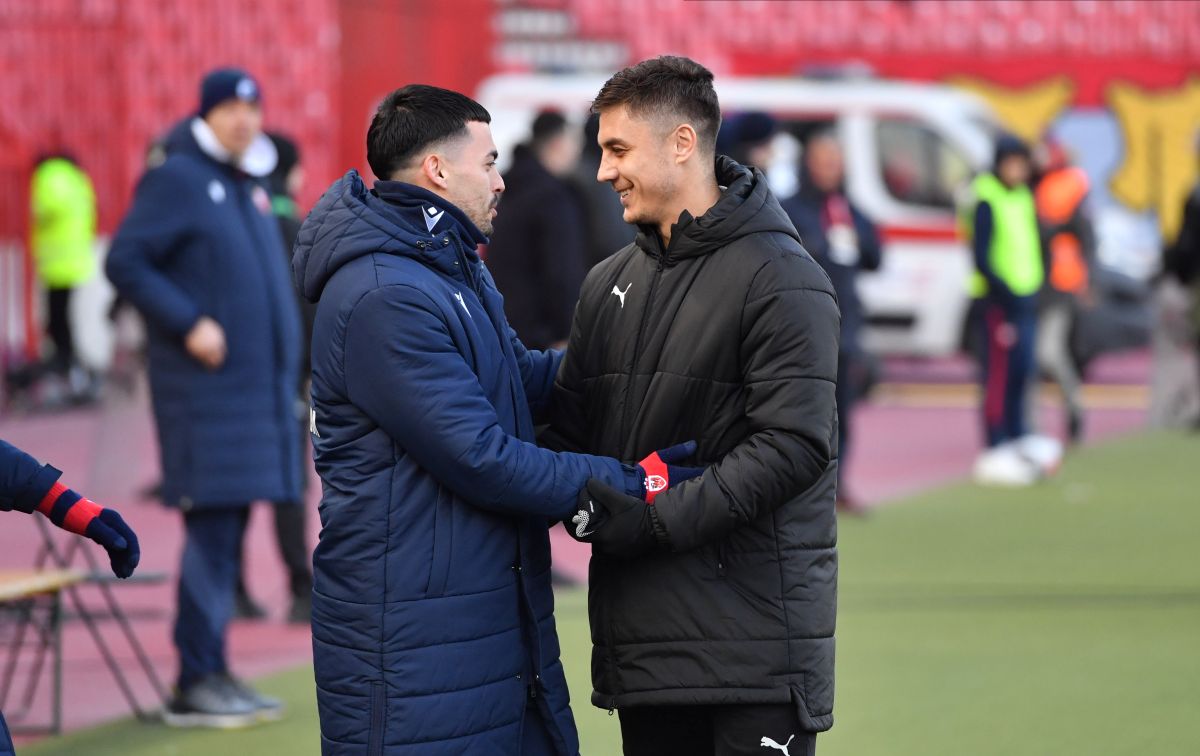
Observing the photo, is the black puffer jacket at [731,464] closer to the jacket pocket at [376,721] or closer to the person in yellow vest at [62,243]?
the jacket pocket at [376,721]

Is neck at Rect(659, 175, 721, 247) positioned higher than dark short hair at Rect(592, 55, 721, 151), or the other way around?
dark short hair at Rect(592, 55, 721, 151)

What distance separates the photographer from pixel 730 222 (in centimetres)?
398

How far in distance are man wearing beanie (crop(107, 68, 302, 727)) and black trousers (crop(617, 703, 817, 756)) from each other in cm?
264

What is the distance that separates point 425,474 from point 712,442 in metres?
0.57

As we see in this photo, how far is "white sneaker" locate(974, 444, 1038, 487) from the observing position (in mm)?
12375

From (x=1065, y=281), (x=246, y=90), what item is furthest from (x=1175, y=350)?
(x=246, y=90)

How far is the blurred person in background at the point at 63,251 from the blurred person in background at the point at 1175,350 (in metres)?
8.73

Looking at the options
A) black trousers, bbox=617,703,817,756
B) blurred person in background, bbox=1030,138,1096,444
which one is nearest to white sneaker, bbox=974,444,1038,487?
blurred person in background, bbox=1030,138,1096,444

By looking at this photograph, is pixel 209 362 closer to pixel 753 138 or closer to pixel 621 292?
pixel 621 292

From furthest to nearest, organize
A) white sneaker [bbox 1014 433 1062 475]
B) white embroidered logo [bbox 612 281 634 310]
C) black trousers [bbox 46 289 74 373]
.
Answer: black trousers [bbox 46 289 74 373]
white sneaker [bbox 1014 433 1062 475]
white embroidered logo [bbox 612 281 634 310]

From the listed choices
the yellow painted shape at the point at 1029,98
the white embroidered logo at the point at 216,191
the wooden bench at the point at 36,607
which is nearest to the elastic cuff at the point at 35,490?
the wooden bench at the point at 36,607

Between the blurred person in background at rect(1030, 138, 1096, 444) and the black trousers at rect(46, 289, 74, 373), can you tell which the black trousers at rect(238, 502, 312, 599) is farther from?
the black trousers at rect(46, 289, 74, 373)

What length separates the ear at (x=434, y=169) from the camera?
407 centimetres

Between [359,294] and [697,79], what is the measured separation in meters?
0.80
